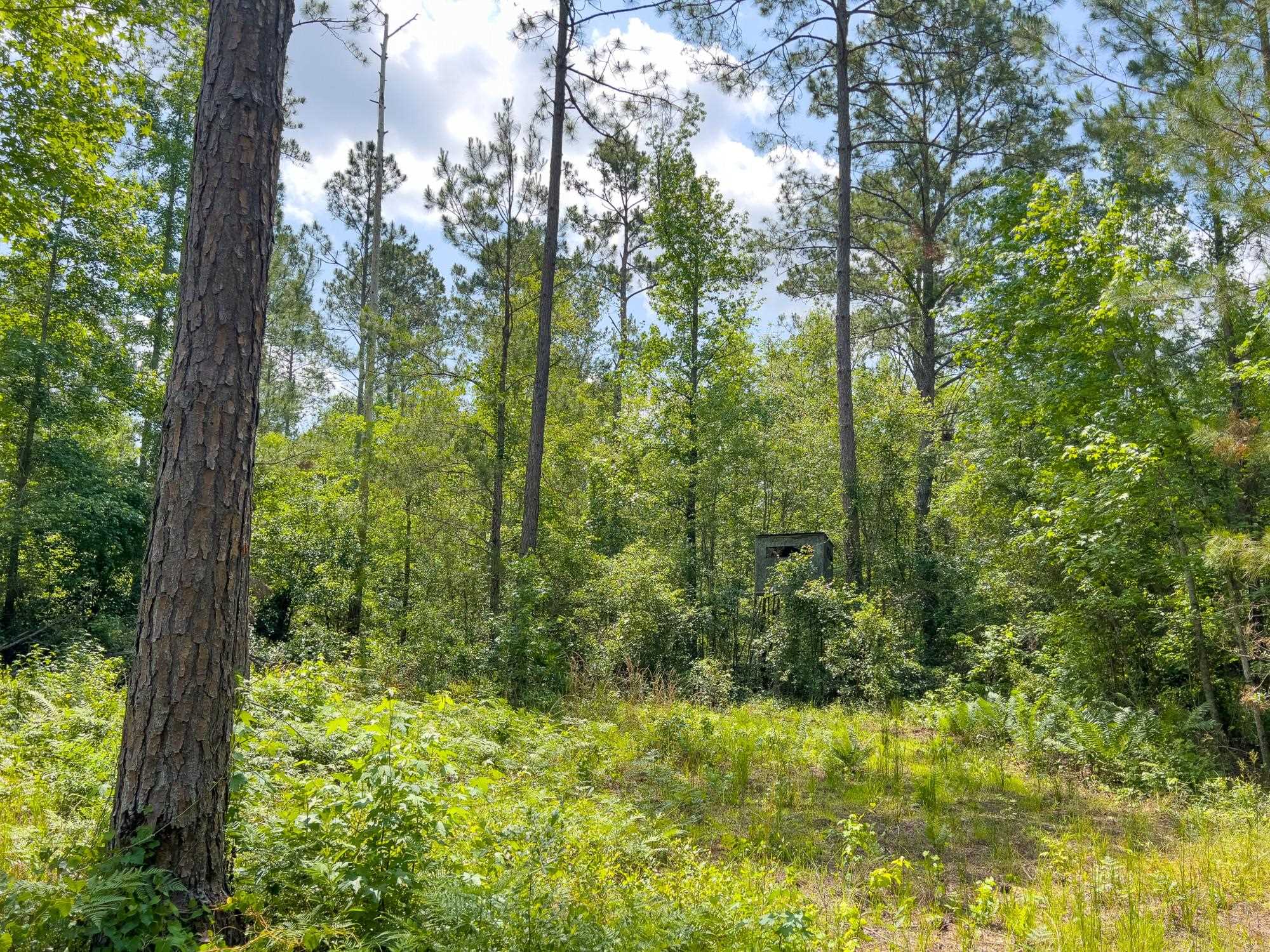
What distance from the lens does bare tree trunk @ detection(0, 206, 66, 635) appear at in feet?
35.7

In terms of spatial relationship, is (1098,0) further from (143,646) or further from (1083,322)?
(143,646)

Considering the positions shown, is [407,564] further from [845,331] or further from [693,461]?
[845,331]

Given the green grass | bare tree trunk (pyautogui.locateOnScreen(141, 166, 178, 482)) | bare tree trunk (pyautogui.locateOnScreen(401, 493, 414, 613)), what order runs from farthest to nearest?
1. bare tree trunk (pyautogui.locateOnScreen(141, 166, 178, 482))
2. bare tree trunk (pyautogui.locateOnScreen(401, 493, 414, 613))
3. the green grass

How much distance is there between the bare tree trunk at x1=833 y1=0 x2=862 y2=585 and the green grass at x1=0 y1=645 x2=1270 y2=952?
225 inches

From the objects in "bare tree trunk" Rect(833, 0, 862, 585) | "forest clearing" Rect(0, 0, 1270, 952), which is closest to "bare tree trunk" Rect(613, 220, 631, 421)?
"forest clearing" Rect(0, 0, 1270, 952)

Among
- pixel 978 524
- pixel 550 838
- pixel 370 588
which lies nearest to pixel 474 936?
pixel 550 838

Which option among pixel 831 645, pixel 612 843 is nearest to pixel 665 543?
pixel 831 645

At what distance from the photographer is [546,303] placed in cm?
1172

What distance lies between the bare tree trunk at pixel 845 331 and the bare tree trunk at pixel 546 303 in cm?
488

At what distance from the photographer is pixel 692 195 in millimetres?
15516

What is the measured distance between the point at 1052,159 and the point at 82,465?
1808 cm

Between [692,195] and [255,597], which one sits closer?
[255,597]

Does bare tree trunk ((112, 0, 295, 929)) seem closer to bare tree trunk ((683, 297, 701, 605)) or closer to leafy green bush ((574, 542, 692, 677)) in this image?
leafy green bush ((574, 542, 692, 677))

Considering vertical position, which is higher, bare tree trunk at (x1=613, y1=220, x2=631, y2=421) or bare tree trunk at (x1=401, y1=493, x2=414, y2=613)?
bare tree trunk at (x1=613, y1=220, x2=631, y2=421)
